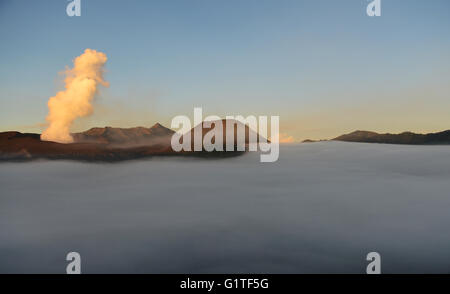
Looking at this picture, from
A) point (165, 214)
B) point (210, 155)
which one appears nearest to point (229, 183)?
point (210, 155)

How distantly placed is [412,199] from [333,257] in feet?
36.4

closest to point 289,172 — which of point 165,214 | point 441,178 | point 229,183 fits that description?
point 229,183

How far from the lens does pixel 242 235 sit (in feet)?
Result: 30.0

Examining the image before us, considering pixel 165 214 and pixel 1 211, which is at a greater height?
pixel 1 211

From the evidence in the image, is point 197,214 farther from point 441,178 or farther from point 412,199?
point 441,178

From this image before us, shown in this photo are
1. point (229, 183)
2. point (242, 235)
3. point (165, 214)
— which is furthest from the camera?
point (229, 183)

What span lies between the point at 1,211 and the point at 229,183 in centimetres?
1039

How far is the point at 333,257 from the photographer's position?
6750mm

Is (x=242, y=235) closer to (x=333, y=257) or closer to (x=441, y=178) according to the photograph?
(x=333, y=257)
